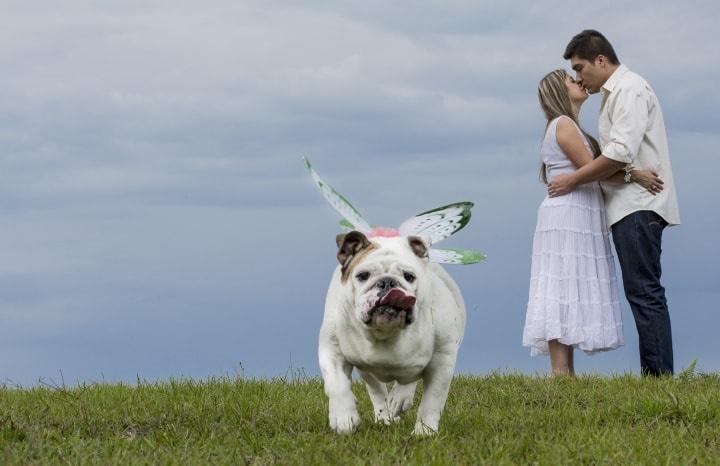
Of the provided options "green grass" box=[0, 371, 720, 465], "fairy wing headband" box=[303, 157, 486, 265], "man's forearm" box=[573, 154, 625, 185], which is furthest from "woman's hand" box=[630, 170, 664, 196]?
"fairy wing headband" box=[303, 157, 486, 265]

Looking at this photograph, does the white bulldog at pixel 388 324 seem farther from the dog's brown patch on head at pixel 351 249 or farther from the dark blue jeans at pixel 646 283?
the dark blue jeans at pixel 646 283

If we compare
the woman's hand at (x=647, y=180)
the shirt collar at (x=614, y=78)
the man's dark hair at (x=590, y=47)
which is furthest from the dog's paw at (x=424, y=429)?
the man's dark hair at (x=590, y=47)

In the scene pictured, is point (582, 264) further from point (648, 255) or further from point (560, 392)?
point (560, 392)

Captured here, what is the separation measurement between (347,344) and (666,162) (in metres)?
5.19

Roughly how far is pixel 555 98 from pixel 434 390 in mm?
4864

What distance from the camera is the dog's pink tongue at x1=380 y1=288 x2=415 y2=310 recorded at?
5.22 metres

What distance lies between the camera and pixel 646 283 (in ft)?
32.0

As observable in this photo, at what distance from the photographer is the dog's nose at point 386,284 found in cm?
524

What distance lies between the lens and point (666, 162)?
32.3ft

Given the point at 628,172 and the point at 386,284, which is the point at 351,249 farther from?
the point at 628,172

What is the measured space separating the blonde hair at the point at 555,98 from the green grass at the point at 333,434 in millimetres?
2582

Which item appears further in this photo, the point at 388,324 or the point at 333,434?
the point at 333,434

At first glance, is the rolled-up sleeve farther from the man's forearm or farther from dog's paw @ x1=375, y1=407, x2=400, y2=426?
dog's paw @ x1=375, y1=407, x2=400, y2=426

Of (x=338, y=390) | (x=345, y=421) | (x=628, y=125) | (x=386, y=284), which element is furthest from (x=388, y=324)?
(x=628, y=125)
